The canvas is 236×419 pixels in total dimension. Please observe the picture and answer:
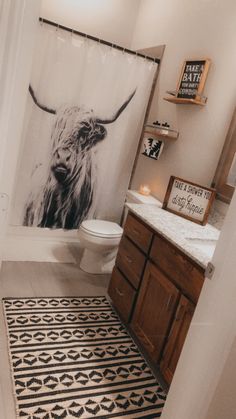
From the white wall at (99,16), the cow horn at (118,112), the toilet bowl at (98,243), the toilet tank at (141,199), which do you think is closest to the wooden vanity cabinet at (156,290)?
the toilet bowl at (98,243)

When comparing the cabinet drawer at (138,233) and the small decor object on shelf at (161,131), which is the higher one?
the small decor object on shelf at (161,131)

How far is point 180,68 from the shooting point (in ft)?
9.11

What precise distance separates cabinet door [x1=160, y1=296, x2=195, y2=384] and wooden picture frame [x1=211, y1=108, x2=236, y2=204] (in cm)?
87

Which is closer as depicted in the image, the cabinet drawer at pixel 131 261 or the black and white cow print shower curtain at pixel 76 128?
the cabinet drawer at pixel 131 261

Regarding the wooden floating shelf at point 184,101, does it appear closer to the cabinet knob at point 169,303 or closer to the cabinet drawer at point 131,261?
the cabinet drawer at point 131,261

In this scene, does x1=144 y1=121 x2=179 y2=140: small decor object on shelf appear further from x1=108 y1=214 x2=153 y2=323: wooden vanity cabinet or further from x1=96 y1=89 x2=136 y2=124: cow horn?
x1=108 y1=214 x2=153 y2=323: wooden vanity cabinet

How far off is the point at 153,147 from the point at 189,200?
0.76 meters

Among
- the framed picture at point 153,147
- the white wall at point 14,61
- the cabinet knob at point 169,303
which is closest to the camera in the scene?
the white wall at point 14,61

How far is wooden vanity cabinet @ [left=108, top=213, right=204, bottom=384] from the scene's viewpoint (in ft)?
5.64

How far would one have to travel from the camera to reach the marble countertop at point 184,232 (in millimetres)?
1722

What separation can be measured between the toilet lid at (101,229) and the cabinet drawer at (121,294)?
1.24ft

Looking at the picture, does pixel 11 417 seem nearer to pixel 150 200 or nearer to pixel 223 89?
pixel 150 200

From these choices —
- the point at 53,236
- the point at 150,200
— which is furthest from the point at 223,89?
the point at 53,236

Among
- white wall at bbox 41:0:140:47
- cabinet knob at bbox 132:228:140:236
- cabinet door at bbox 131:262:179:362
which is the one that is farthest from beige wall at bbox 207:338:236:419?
white wall at bbox 41:0:140:47
